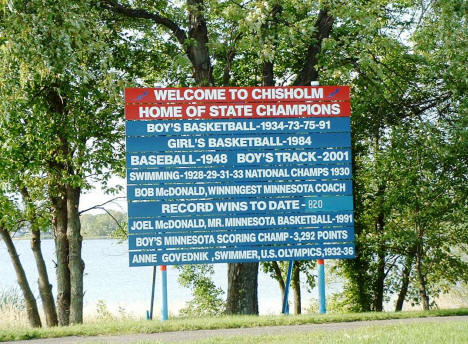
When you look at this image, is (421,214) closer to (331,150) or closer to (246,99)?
(331,150)

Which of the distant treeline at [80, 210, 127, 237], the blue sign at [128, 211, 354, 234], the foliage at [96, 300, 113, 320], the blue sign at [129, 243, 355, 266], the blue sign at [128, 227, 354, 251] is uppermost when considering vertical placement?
the distant treeline at [80, 210, 127, 237]

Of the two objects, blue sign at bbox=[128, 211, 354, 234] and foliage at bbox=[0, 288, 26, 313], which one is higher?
blue sign at bbox=[128, 211, 354, 234]

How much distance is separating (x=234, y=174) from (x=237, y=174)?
0.05 m

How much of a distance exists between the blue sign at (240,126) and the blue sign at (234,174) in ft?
2.13

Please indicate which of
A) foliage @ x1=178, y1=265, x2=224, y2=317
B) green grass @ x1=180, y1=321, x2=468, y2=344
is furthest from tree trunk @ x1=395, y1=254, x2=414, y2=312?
green grass @ x1=180, y1=321, x2=468, y2=344

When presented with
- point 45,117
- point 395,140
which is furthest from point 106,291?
point 395,140

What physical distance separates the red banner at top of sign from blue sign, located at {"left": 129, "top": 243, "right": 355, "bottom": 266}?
8.64 ft

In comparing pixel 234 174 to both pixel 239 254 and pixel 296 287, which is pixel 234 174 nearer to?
pixel 239 254

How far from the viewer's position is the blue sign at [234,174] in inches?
466

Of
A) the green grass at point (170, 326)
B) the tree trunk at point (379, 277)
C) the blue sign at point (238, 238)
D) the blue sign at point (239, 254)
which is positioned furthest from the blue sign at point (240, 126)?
the tree trunk at point (379, 277)

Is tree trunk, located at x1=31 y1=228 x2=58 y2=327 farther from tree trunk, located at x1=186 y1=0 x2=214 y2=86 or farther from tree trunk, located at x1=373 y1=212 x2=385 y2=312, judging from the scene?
tree trunk, located at x1=373 y1=212 x2=385 y2=312

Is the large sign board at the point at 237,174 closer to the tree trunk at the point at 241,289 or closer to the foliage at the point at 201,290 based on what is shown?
the tree trunk at the point at 241,289

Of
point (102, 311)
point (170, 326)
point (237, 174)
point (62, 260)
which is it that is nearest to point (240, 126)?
point (237, 174)

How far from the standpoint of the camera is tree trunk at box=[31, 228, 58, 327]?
877 inches
